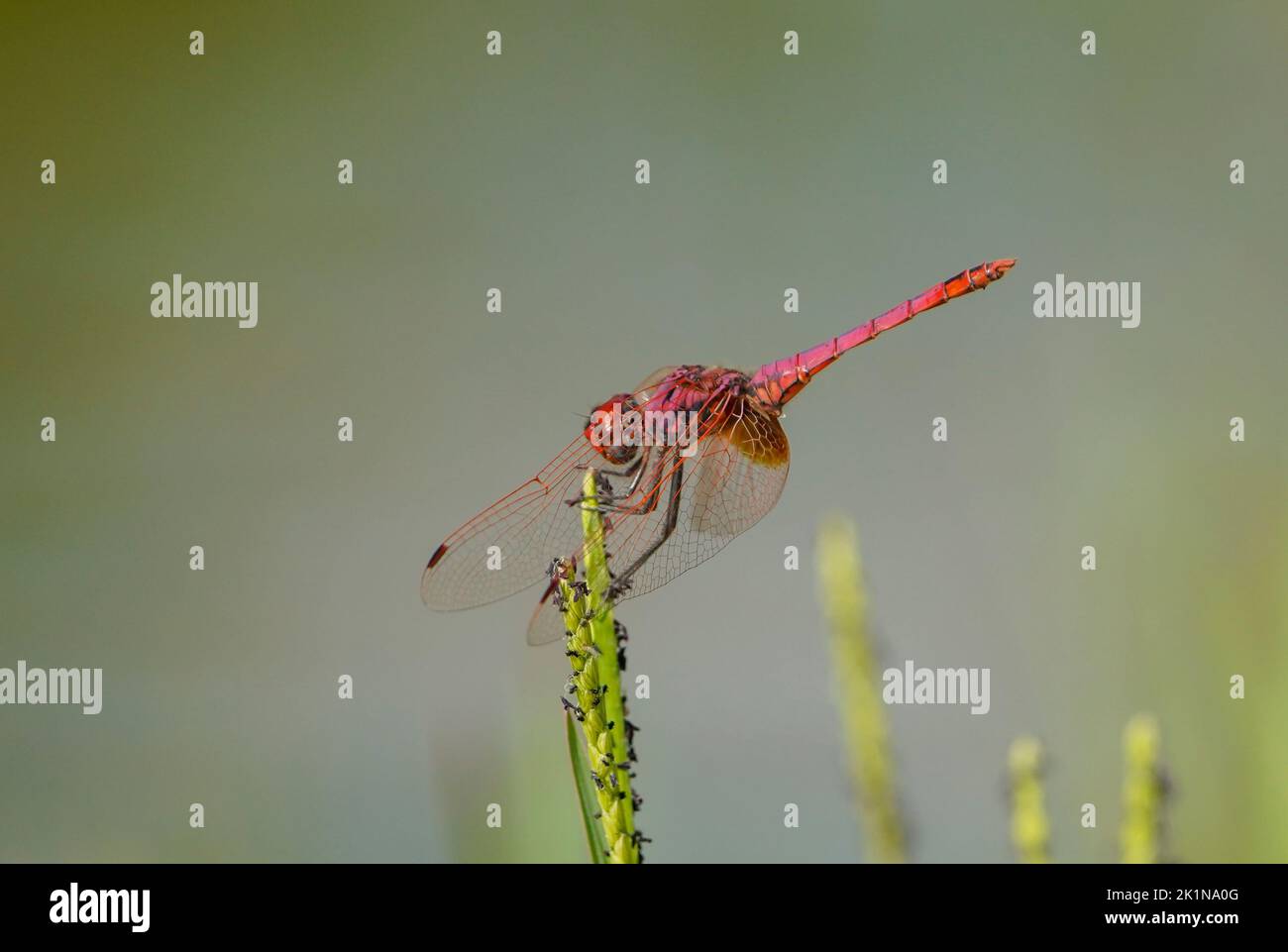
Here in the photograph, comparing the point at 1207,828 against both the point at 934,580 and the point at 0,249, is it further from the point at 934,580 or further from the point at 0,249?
the point at 0,249

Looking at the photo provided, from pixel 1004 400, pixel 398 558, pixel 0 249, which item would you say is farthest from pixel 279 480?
pixel 1004 400

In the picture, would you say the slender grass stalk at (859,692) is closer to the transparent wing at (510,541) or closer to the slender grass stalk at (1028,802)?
the slender grass stalk at (1028,802)

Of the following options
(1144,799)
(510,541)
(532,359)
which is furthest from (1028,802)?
(532,359)

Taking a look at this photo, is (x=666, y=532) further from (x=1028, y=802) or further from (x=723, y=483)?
(x=1028, y=802)

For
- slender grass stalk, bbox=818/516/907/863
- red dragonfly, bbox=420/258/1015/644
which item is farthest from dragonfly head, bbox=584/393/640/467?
slender grass stalk, bbox=818/516/907/863

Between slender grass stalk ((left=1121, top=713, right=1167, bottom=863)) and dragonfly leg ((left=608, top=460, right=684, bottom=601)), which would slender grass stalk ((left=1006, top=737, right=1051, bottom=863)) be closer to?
slender grass stalk ((left=1121, top=713, right=1167, bottom=863))

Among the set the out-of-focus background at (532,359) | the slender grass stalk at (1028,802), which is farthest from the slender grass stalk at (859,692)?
the out-of-focus background at (532,359)
